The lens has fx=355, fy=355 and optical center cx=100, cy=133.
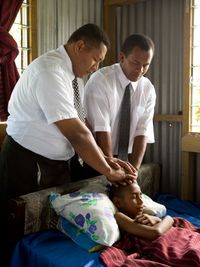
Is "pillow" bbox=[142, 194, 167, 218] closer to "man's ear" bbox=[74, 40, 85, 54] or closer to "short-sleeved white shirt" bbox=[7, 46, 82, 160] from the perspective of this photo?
"short-sleeved white shirt" bbox=[7, 46, 82, 160]

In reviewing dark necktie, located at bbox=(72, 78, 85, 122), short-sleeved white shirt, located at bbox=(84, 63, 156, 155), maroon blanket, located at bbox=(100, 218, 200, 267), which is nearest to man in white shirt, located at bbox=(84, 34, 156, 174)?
short-sleeved white shirt, located at bbox=(84, 63, 156, 155)

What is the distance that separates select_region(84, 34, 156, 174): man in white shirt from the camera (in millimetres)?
2080

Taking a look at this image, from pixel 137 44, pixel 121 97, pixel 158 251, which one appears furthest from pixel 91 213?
pixel 137 44

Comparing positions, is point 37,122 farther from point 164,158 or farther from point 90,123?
point 164,158

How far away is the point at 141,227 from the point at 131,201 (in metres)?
0.17

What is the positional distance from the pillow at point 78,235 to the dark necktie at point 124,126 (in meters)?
0.67

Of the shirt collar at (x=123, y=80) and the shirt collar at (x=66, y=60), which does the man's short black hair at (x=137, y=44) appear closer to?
the shirt collar at (x=123, y=80)

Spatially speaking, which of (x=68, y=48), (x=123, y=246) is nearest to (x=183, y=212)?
(x=123, y=246)

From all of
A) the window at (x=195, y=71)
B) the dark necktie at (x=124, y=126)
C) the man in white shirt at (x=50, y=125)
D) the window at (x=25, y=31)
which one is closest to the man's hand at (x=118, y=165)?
the man in white shirt at (x=50, y=125)

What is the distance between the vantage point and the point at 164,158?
3.09m

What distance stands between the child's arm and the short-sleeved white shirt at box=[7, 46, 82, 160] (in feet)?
1.54

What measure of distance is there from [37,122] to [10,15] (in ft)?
3.60

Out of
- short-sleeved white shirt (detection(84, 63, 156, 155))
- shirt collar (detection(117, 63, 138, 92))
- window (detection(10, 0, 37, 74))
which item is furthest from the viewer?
window (detection(10, 0, 37, 74))

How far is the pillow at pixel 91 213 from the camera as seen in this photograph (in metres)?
1.62
